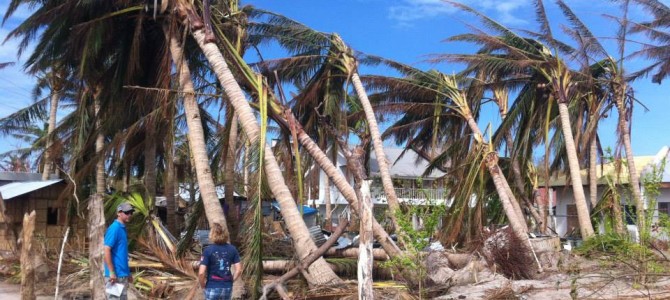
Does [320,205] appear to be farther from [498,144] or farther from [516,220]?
[516,220]

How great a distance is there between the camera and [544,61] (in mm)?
17984

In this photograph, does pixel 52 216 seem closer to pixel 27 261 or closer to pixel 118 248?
pixel 118 248

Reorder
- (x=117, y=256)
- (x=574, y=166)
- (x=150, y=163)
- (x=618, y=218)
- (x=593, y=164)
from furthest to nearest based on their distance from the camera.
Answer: (x=593, y=164) → (x=574, y=166) → (x=618, y=218) → (x=150, y=163) → (x=117, y=256)

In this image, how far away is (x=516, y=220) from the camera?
16203 millimetres

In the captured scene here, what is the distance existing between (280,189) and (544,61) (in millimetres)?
10024

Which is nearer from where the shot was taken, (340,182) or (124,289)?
(124,289)

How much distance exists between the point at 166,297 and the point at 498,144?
42.7 ft

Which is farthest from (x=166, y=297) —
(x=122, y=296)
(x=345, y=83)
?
(x=345, y=83)

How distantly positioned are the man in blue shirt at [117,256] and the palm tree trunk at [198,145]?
430 centimetres

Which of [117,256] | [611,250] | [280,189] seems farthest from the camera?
[611,250]

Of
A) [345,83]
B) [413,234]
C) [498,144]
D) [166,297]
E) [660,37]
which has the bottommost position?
[166,297]

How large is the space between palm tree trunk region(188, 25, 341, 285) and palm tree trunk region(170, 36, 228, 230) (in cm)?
127

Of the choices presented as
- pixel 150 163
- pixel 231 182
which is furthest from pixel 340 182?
pixel 150 163

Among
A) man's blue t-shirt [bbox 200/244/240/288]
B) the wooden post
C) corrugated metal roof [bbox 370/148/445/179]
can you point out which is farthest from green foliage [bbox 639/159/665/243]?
corrugated metal roof [bbox 370/148/445/179]
